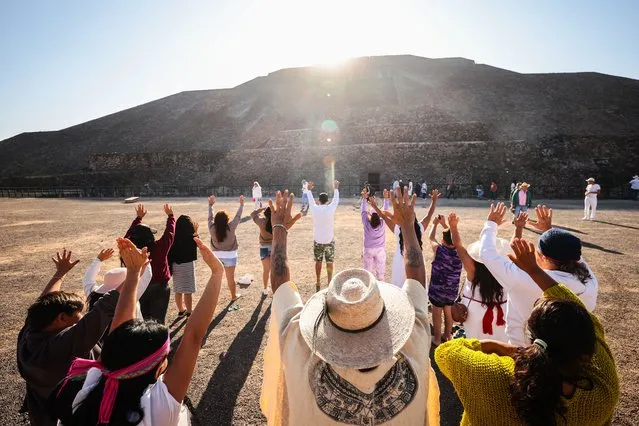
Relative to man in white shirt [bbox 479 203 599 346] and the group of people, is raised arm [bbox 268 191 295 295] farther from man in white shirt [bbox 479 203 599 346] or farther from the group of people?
man in white shirt [bbox 479 203 599 346]

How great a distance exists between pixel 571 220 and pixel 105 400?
652 inches

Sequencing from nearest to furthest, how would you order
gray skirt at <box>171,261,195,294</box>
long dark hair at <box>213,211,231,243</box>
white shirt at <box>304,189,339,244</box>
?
1. gray skirt at <box>171,261,195,294</box>
2. long dark hair at <box>213,211,231,243</box>
3. white shirt at <box>304,189,339,244</box>

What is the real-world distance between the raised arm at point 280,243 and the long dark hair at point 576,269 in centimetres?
193

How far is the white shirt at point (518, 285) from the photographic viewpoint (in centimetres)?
227

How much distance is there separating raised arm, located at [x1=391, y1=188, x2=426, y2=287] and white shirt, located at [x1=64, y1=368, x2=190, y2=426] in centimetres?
137

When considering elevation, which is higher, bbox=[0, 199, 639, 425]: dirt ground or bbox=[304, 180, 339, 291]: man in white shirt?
bbox=[304, 180, 339, 291]: man in white shirt

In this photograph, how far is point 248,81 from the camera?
6756cm

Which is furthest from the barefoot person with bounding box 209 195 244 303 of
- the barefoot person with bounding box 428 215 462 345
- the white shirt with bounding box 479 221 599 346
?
the white shirt with bounding box 479 221 599 346

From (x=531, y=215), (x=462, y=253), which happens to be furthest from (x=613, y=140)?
(x=462, y=253)

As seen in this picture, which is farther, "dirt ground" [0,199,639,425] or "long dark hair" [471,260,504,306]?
"dirt ground" [0,199,639,425]

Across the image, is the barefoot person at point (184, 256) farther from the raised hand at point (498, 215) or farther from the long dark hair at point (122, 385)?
the raised hand at point (498, 215)

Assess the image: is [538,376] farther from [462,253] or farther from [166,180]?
[166,180]

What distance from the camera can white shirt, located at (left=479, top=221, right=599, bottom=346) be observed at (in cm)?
227

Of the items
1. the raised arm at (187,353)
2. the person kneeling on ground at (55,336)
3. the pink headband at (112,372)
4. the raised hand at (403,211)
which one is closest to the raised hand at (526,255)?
the raised hand at (403,211)
